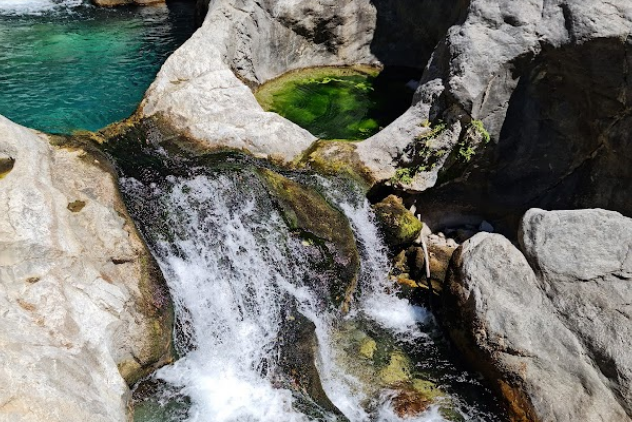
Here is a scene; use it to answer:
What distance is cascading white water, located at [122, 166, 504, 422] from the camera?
Result: 20.6 feet

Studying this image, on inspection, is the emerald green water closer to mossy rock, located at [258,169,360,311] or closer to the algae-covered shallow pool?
the algae-covered shallow pool

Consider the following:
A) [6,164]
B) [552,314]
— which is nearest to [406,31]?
[552,314]

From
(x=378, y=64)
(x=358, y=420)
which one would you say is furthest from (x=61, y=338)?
(x=378, y=64)

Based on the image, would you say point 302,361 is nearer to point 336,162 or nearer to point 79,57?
point 336,162

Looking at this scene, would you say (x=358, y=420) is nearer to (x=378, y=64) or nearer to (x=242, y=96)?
(x=242, y=96)

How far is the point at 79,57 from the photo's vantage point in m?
12.1

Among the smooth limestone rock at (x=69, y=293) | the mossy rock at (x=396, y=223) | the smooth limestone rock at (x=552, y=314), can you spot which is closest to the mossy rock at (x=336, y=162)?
the mossy rock at (x=396, y=223)

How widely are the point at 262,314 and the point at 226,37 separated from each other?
5.49 metres

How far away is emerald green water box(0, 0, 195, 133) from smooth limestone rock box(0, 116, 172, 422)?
2.87 m

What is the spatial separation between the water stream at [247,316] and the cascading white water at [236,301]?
0.01 meters

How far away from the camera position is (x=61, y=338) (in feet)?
16.9

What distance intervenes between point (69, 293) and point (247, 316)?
2.26 meters

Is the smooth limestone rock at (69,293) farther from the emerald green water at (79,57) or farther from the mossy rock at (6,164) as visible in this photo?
the emerald green water at (79,57)

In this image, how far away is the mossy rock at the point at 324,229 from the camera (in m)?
7.31
